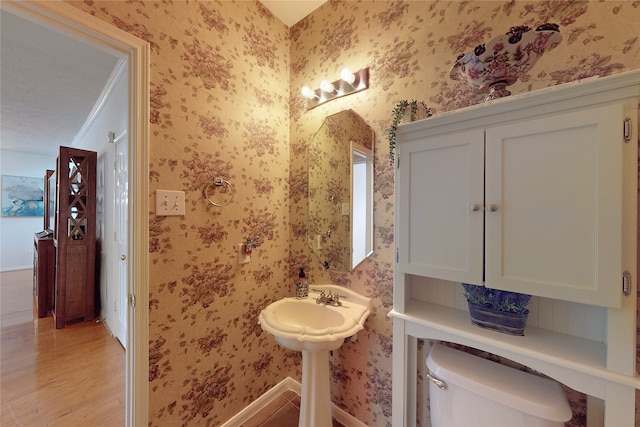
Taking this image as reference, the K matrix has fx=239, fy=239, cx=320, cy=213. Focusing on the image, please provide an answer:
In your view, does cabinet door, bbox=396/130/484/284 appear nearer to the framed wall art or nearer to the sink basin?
the sink basin

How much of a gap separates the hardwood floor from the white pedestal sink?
1316 mm

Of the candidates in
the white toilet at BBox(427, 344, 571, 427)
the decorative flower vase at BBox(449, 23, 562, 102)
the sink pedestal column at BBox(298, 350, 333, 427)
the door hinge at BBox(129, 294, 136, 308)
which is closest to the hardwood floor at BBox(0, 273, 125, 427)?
the door hinge at BBox(129, 294, 136, 308)

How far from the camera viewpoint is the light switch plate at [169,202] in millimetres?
1150

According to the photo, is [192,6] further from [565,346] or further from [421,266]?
[565,346]

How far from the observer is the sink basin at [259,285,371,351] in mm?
1111

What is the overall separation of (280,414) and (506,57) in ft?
7.37

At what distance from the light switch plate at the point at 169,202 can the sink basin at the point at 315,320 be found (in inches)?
27.6

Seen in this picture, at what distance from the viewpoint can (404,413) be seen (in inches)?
41.6

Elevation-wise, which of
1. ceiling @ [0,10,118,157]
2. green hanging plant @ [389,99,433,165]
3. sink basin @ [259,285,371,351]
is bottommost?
sink basin @ [259,285,371,351]

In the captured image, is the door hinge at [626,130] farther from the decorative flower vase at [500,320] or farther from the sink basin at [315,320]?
the sink basin at [315,320]

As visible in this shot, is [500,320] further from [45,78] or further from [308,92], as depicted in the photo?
[45,78]

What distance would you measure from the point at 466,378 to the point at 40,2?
2101 millimetres

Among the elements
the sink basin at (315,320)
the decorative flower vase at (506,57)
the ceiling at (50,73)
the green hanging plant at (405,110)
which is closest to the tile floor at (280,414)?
the sink basin at (315,320)

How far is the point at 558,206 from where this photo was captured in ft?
2.48
